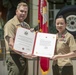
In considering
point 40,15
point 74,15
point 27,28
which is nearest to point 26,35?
point 27,28

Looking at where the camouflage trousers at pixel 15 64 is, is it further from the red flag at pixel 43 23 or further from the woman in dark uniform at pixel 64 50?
the red flag at pixel 43 23

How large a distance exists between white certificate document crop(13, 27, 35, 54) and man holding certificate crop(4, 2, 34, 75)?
0.23 feet

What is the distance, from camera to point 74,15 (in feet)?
29.1

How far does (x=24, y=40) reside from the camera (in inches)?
206

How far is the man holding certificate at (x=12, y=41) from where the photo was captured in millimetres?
5074

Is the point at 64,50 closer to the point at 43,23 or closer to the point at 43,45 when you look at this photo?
the point at 43,45

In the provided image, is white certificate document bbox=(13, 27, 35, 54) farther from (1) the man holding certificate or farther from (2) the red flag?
(2) the red flag

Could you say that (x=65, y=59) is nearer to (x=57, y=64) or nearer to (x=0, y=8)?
(x=57, y=64)

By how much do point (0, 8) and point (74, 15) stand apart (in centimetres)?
252

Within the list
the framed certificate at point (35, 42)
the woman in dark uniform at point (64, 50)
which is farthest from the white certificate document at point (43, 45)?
the woman in dark uniform at point (64, 50)

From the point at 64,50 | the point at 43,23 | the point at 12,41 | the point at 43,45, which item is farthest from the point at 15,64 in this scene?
the point at 43,23

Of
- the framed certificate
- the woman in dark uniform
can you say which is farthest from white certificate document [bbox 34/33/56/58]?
the woman in dark uniform

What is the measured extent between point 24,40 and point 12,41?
0.23 m

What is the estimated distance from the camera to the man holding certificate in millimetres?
5074
